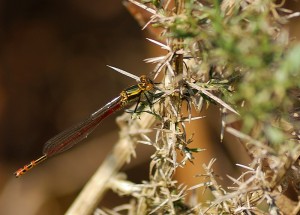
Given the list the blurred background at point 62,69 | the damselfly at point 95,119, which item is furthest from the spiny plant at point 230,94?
the blurred background at point 62,69

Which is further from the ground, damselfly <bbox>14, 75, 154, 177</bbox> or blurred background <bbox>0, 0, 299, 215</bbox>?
blurred background <bbox>0, 0, 299, 215</bbox>

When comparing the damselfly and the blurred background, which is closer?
the damselfly

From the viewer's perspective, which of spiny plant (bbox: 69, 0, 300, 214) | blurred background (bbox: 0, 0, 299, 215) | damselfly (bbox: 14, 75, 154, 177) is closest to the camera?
spiny plant (bbox: 69, 0, 300, 214)

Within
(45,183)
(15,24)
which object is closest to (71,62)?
(15,24)

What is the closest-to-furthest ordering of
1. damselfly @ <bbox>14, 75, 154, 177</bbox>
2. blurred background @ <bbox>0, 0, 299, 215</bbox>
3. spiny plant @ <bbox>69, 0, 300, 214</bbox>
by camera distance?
spiny plant @ <bbox>69, 0, 300, 214</bbox>
damselfly @ <bbox>14, 75, 154, 177</bbox>
blurred background @ <bbox>0, 0, 299, 215</bbox>

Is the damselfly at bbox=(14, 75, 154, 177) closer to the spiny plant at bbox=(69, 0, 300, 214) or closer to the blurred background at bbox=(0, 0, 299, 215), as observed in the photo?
the spiny plant at bbox=(69, 0, 300, 214)

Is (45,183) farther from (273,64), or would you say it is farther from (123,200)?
(273,64)

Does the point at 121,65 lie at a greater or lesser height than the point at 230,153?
greater

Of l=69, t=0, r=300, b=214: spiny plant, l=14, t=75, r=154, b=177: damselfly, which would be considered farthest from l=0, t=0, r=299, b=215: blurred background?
l=69, t=0, r=300, b=214: spiny plant
